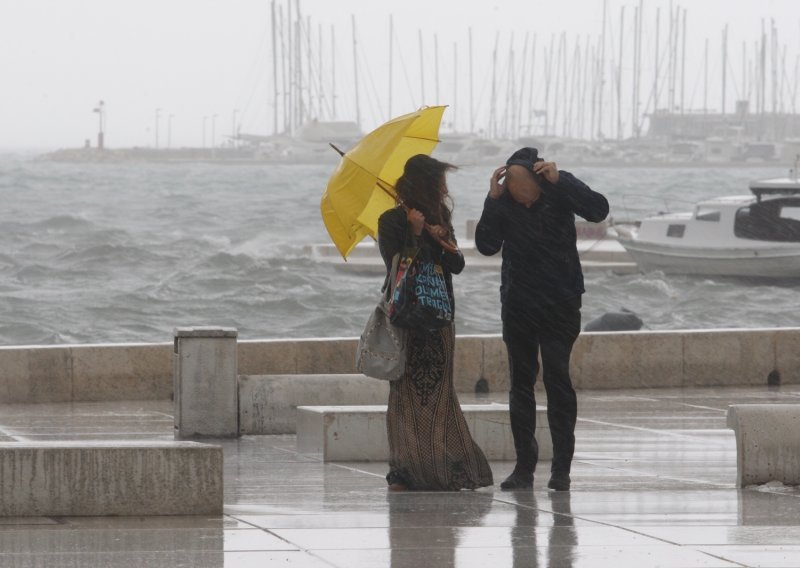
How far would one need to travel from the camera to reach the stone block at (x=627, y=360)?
14148 mm

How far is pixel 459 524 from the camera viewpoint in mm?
7082

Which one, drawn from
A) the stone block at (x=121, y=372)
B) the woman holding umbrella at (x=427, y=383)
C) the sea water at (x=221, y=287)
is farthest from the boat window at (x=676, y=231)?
the woman holding umbrella at (x=427, y=383)

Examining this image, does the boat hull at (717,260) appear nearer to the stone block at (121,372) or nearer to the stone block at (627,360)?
the stone block at (627,360)

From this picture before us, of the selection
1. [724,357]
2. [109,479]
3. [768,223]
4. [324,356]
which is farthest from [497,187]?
[768,223]

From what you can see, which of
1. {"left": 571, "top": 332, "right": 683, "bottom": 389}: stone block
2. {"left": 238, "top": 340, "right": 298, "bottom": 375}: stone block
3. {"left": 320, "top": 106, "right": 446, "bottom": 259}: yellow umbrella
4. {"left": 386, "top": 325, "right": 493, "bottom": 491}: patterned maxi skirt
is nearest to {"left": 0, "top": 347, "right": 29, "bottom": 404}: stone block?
{"left": 238, "top": 340, "right": 298, "bottom": 375}: stone block

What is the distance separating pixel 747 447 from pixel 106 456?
10.3 ft

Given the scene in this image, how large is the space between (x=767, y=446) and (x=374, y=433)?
235 cm

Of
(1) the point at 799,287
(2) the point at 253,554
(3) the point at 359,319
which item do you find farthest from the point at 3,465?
(1) the point at 799,287

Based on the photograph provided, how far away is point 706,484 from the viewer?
8.53 metres

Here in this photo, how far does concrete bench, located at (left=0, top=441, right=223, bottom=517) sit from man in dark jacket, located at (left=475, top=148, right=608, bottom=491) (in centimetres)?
168

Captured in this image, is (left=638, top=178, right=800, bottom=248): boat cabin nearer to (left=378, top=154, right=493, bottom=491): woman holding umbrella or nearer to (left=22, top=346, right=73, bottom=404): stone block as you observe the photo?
(left=22, top=346, right=73, bottom=404): stone block

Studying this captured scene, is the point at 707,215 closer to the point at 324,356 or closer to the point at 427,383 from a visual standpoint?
the point at 324,356

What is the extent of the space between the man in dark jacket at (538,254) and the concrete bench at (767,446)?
0.90m

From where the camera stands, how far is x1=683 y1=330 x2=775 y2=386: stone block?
47.4ft
